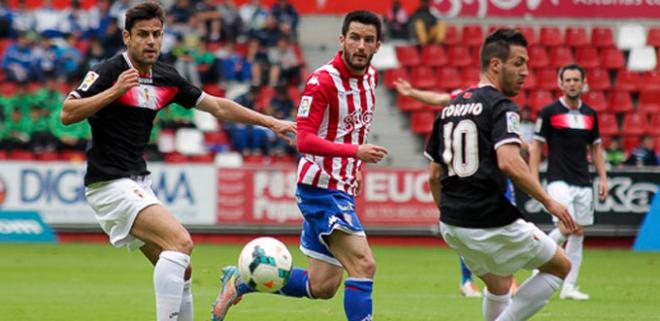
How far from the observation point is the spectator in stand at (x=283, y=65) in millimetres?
22719

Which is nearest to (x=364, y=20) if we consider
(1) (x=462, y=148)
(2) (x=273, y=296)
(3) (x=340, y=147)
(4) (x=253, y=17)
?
(3) (x=340, y=147)

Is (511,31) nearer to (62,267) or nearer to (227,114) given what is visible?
(227,114)

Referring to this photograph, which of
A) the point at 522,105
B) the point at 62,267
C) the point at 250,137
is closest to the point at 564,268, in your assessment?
the point at 62,267

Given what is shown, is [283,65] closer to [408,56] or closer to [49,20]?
[408,56]

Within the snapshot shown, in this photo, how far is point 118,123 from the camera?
8266mm

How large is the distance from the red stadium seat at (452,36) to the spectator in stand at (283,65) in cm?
335

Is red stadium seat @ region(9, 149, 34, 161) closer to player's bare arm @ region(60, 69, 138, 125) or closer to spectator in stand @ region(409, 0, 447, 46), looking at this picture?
spectator in stand @ region(409, 0, 447, 46)

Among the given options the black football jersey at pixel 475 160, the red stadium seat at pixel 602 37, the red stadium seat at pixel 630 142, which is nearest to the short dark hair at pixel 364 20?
the black football jersey at pixel 475 160

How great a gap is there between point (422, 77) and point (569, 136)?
10622mm

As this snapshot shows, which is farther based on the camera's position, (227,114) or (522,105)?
(522,105)

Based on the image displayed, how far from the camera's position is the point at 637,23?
82.5 ft

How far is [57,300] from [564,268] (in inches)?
237

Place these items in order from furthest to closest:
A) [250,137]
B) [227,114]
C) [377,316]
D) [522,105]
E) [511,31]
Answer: [522,105]
[250,137]
[377,316]
[227,114]
[511,31]

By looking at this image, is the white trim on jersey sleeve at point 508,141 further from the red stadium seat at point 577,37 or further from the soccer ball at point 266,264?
the red stadium seat at point 577,37
